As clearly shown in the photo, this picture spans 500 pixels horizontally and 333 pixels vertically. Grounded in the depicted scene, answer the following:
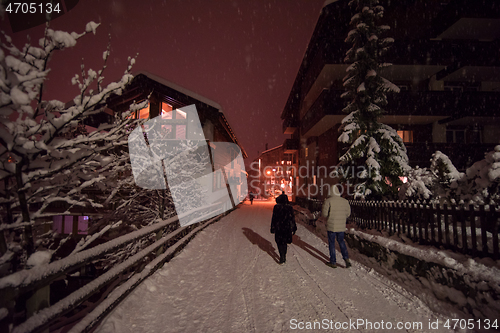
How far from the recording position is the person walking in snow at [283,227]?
6078 mm

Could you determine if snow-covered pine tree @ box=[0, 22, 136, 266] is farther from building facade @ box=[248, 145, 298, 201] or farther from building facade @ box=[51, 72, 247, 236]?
building facade @ box=[248, 145, 298, 201]

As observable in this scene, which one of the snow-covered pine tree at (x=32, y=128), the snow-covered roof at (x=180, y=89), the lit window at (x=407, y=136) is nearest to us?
the snow-covered pine tree at (x=32, y=128)

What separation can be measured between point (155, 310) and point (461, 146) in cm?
1995

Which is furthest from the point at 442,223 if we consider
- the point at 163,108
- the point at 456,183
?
the point at 163,108

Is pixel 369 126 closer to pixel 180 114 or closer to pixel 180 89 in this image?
pixel 180 89

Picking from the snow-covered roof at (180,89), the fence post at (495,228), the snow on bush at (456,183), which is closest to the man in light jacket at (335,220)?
the fence post at (495,228)

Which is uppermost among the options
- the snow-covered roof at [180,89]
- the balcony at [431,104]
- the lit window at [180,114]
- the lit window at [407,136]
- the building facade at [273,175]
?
the snow-covered roof at [180,89]

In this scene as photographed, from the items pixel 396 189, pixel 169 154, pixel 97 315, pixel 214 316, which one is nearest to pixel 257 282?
pixel 214 316

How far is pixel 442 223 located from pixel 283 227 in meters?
4.27

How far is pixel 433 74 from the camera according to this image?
16859 mm

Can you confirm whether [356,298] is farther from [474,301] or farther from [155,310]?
[155,310]

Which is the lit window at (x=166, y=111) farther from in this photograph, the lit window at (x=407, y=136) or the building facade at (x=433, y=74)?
the lit window at (x=407, y=136)

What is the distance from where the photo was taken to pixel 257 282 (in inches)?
187

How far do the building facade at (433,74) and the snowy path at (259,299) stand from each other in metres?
11.5
